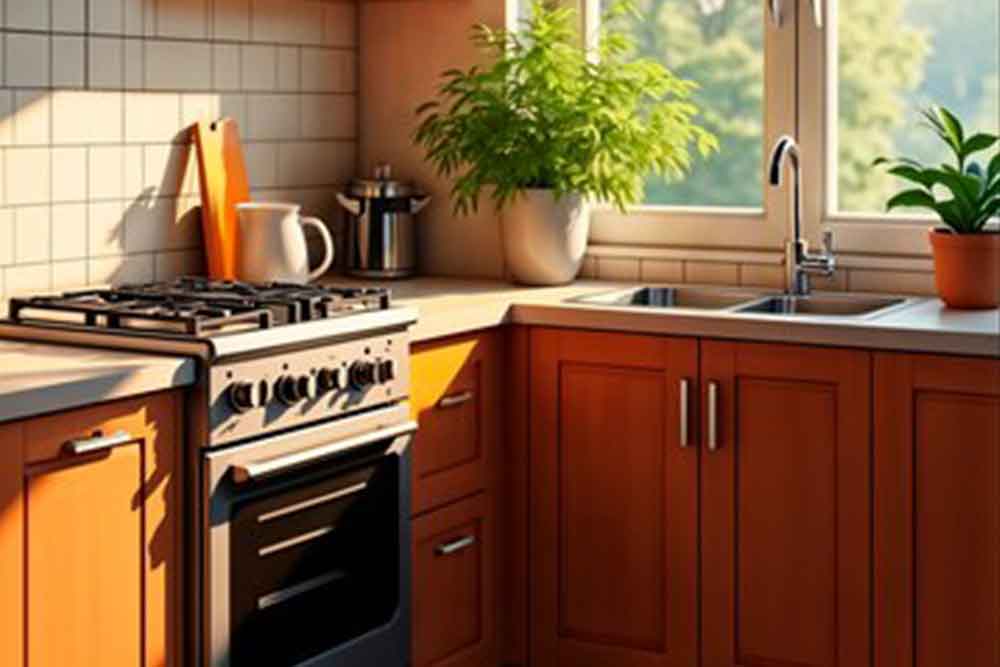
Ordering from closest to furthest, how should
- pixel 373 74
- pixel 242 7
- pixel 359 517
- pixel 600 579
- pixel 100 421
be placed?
pixel 100 421 < pixel 359 517 < pixel 600 579 < pixel 242 7 < pixel 373 74

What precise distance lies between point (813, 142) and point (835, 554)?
105cm

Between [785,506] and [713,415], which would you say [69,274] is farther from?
[785,506]

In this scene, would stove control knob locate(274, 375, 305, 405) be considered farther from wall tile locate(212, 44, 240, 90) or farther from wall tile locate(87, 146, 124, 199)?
wall tile locate(212, 44, 240, 90)

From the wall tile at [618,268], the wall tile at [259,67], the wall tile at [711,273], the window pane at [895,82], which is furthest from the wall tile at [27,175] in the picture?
the window pane at [895,82]

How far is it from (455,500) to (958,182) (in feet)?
4.10

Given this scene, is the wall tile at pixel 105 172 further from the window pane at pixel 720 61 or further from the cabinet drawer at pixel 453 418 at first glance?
the window pane at pixel 720 61

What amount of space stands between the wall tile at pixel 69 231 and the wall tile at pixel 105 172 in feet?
0.17

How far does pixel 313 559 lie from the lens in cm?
327

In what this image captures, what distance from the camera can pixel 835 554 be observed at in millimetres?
3518

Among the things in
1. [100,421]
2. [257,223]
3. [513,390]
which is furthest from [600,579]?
[100,421]

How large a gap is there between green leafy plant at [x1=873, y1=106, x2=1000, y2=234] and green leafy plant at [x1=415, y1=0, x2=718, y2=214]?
1.94 ft

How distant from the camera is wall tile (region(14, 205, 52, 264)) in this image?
360cm

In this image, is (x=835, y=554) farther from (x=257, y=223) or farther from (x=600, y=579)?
(x=257, y=223)

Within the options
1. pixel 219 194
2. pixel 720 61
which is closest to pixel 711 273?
pixel 219 194
